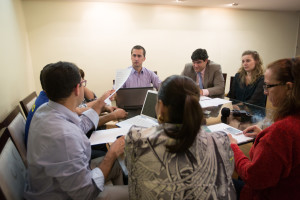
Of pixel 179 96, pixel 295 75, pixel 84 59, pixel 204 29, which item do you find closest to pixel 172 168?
pixel 179 96

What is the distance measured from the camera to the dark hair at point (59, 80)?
933 mm

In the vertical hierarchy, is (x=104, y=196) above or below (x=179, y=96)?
below

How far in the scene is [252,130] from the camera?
1.33 metres

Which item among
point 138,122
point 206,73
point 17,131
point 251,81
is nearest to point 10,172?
point 17,131

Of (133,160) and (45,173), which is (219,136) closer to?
(133,160)

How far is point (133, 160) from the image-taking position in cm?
75

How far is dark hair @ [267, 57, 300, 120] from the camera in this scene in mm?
836

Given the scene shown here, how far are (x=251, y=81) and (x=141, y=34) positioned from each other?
240 centimetres

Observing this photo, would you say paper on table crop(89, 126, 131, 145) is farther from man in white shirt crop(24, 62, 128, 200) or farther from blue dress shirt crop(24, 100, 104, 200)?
blue dress shirt crop(24, 100, 104, 200)

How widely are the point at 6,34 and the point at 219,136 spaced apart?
2403 mm

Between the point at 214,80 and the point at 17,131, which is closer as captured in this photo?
the point at 17,131

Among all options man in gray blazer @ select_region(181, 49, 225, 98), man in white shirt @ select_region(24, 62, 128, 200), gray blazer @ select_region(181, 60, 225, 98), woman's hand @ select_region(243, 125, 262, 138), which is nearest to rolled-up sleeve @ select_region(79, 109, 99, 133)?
man in white shirt @ select_region(24, 62, 128, 200)

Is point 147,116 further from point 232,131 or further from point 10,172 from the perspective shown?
point 10,172

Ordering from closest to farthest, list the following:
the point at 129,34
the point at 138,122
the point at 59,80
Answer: the point at 59,80 → the point at 138,122 → the point at 129,34
